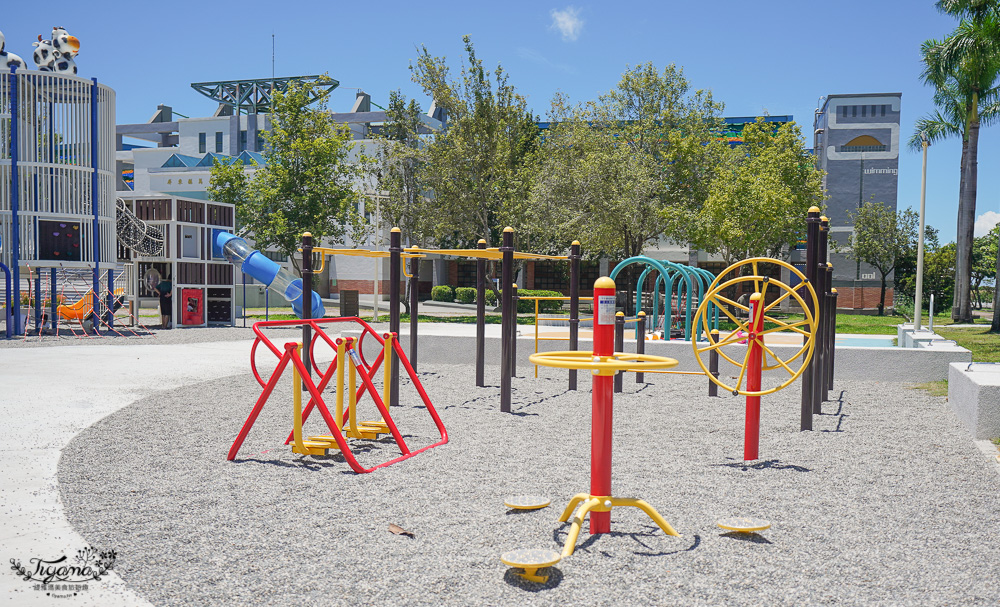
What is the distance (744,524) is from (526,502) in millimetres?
1349

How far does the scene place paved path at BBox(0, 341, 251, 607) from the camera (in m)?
4.02

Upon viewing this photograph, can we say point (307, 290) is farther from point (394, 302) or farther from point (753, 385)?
point (753, 385)

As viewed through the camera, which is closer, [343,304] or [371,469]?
[371,469]

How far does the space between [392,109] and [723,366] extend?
96.8 ft

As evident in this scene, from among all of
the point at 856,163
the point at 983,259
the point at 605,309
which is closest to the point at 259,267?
the point at 605,309

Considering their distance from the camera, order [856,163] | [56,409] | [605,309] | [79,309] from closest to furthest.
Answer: [605,309]
[56,409]
[79,309]
[856,163]

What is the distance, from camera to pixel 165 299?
73.2 feet

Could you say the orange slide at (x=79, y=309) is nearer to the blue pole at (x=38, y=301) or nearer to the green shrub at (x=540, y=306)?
the blue pole at (x=38, y=301)

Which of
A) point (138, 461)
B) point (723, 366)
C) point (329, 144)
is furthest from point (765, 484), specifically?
point (329, 144)

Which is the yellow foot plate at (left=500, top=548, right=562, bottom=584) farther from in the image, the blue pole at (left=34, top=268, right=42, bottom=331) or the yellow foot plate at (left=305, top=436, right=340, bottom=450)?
the blue pole at (left=34, top=268, right=42, bottom=331)

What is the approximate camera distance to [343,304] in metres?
25.8

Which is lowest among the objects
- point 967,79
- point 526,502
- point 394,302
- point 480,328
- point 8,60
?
point 526,502

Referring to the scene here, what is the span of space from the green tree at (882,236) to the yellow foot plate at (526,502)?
40.8 metres

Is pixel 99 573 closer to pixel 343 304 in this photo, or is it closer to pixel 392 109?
pixel 343 304
